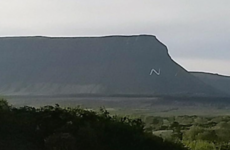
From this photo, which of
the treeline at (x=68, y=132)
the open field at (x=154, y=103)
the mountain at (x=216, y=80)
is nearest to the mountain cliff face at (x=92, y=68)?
the open field at (x=154, y=103)

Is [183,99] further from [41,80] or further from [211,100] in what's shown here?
[41,80]

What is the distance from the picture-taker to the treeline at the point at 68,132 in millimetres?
11766

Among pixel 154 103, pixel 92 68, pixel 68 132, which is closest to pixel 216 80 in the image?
pixel 92 68

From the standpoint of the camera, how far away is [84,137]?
12.2 m

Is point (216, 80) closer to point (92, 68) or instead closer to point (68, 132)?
point (92, 68)

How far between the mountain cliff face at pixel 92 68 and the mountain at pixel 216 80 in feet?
67.2

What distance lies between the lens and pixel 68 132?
12188mm

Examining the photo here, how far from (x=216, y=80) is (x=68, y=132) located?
167704 millimetres

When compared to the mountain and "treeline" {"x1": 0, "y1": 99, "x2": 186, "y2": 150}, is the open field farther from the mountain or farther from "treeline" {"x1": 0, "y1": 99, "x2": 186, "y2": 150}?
"treeline" {"x1": 0, "y1": 99, "x2": 186, "y2": 150}

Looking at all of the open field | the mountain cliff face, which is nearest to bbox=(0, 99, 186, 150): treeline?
the open field

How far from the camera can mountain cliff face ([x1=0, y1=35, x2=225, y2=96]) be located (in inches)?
5305

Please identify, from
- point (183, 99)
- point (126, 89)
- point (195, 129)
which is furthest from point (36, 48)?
point (195, 129)

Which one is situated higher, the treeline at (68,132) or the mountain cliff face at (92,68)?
the mountain cliff face at (92,68)

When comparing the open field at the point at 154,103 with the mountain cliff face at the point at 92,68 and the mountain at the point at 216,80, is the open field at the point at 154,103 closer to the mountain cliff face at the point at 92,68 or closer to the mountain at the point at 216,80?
the mountain cliff face at the point at 92,68
